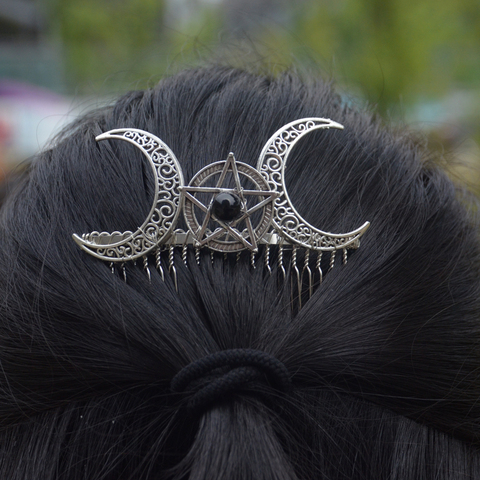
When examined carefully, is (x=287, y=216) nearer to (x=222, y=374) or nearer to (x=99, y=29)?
(x=222, y=374)

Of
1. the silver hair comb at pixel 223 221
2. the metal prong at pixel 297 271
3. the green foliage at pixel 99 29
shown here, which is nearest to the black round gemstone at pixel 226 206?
the silver hair comb at pixel 223 221

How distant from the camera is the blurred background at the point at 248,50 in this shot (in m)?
1.63

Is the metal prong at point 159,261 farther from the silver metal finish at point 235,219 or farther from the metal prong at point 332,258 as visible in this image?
the metal prong at point 332,258

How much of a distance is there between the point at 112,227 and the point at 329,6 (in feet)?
22.2

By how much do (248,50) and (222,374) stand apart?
1.03 m

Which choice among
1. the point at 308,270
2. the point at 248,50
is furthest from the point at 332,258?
the point at 248,50

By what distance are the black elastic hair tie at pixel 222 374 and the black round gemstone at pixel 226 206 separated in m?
0.18

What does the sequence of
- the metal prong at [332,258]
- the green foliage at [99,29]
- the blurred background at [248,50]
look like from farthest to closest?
the green foliage at [99,29]
the blurred background at [248,50]
the metal prong at [332,258]

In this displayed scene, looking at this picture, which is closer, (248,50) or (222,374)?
(222,374)

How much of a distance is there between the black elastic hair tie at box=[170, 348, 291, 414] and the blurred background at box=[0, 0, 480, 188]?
2.24 ft

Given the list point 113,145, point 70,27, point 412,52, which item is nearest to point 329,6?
point 412,52

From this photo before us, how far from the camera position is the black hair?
71 centimetres

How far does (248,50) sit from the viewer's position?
4.71 feet

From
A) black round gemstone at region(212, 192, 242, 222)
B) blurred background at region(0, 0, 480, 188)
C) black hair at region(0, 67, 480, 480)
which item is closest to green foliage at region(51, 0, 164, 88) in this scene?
blurred background at region(0, 0, 480, 188)
